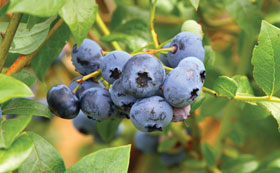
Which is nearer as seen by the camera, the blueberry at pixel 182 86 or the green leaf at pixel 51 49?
the blueberry at pixel 182 86

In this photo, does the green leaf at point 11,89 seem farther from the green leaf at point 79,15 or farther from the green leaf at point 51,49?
the green leaf at point 51,49

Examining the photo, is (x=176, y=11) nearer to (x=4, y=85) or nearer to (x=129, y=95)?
(x=129, y=95)

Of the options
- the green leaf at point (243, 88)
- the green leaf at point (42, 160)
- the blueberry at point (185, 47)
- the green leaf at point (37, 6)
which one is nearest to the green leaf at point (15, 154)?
the green leaf at point (42, 160)

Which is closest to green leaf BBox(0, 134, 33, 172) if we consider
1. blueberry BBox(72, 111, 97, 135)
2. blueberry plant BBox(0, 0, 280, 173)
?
blueberry plant BBox(0, 0, 280, 173)

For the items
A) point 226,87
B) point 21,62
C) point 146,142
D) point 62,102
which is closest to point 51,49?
point 21,62

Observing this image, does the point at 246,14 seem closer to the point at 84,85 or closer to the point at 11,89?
the point at 84,85
